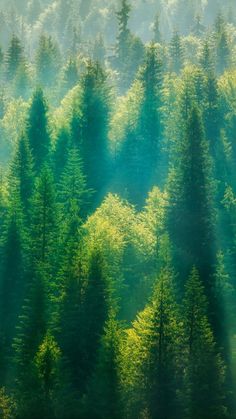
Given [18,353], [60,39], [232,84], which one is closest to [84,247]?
[18,353]

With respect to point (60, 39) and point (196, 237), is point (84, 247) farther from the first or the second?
point (60, 39)

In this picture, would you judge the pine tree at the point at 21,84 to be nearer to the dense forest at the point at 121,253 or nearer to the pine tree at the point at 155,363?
the dense forest at the point at 121,253

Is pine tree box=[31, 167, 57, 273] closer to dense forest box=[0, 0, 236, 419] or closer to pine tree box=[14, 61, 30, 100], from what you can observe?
dense forest box=[0, 0, 236, 419]

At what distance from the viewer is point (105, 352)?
48.4m

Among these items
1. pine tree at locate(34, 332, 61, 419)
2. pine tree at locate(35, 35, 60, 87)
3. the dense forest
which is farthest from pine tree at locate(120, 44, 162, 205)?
pine tree at locate(35, 35, 60, 87)

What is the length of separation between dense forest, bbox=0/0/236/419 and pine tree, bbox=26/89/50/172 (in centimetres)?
14

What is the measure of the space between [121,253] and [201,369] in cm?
1564

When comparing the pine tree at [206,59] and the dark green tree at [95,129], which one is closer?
the dark green tree at [95,129]

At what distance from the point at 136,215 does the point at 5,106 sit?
40216 millimetres

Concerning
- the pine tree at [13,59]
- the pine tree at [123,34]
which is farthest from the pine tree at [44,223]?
the pine tree at [123,34]

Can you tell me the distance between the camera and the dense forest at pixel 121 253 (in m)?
48.0

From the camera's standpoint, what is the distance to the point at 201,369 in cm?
4828

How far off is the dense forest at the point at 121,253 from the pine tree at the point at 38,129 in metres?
0.14

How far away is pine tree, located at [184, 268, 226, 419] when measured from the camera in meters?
47.8
